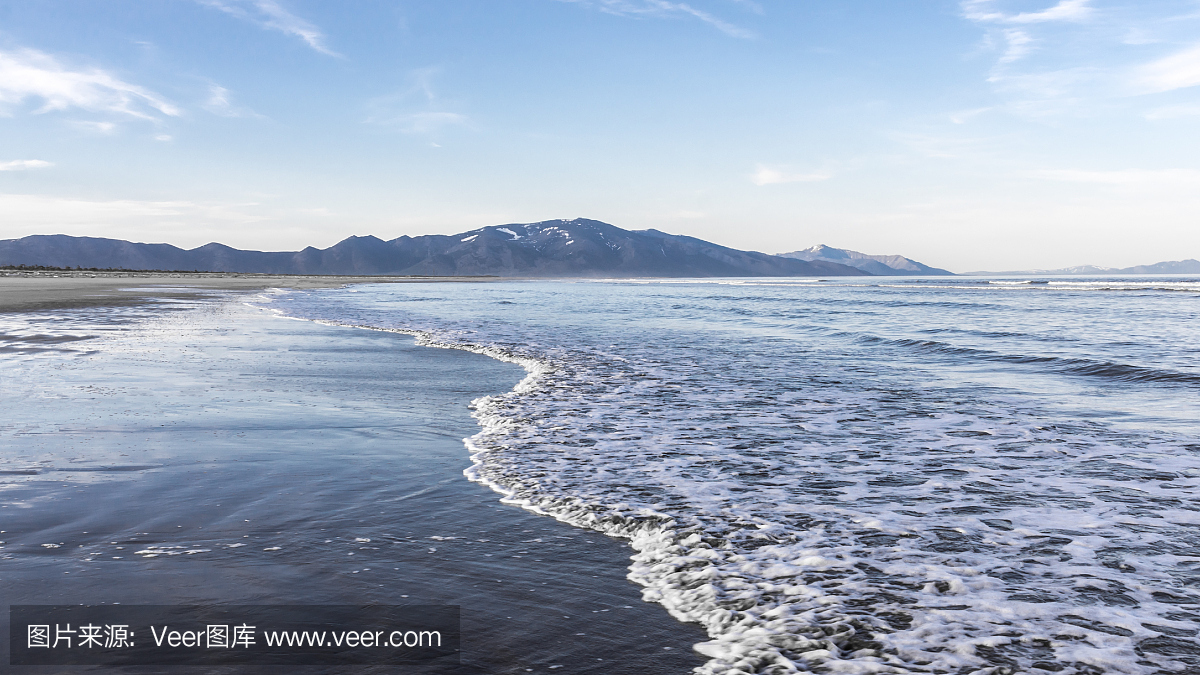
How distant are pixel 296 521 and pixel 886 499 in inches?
184

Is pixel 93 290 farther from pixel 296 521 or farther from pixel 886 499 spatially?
pixel 886 499

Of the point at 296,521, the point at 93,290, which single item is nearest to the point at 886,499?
the point at 296,521

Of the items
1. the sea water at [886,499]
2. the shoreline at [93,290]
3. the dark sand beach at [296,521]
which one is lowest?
the sea water at [886,499]

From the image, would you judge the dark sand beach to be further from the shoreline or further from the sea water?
the shoreline

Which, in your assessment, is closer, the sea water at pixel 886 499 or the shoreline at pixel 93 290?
the sea water at pixel 886 499

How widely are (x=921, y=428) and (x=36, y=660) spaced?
8.68 m

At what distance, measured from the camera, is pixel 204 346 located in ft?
51.1

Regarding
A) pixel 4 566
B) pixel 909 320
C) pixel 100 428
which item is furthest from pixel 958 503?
pixel 909 320

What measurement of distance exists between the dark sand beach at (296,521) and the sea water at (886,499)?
43cm

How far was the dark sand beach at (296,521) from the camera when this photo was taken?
12.2 feet

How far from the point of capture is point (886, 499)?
19.4 ft

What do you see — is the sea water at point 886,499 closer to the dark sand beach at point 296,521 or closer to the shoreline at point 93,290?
the dark sand beach at point 296,521

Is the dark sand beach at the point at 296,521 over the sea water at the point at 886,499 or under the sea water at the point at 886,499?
over

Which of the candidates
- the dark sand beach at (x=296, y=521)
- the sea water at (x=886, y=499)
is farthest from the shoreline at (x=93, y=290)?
the sea water at (x=886, y=499)
